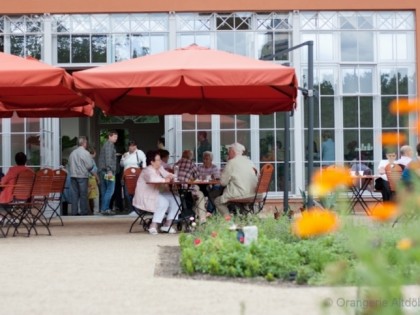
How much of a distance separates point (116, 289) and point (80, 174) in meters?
8.63

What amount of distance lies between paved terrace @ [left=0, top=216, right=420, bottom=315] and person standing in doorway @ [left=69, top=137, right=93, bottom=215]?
17.8 ft

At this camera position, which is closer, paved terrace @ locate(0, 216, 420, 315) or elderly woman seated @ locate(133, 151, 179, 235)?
paved terrace @ locate(0, 216, 420, 315)

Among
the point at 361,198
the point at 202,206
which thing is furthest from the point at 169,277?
the point at 361,198

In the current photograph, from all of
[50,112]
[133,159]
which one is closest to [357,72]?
[133,159]

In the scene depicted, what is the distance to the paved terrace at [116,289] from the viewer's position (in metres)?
5.04

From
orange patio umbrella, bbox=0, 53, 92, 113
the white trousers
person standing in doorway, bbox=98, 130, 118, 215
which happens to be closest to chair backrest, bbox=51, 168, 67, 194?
orange patio umbrella, bbox=0, 53, 92, 113

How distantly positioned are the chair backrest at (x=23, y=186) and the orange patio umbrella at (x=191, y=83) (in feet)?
4.32

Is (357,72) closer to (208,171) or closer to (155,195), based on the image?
(208,171)

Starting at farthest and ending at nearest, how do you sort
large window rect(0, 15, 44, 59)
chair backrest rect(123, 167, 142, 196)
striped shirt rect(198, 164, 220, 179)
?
large window rect(0, 15, 44, 59), striped shirt rect(198, 164, 220, 179), chair backrest rect(123, 167, 142, 196)

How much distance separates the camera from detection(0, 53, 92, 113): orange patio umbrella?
31.6 ft

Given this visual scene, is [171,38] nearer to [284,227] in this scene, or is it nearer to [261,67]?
[261,67]

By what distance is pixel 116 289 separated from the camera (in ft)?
19.2

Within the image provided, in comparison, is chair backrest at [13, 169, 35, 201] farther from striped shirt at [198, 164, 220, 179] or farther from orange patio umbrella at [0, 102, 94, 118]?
striped shirt at [198, 164, 220, 179]

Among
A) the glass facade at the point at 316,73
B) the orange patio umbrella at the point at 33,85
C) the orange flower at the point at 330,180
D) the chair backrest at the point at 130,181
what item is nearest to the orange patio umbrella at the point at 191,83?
the orange patio umbrella at the point at 33,85
